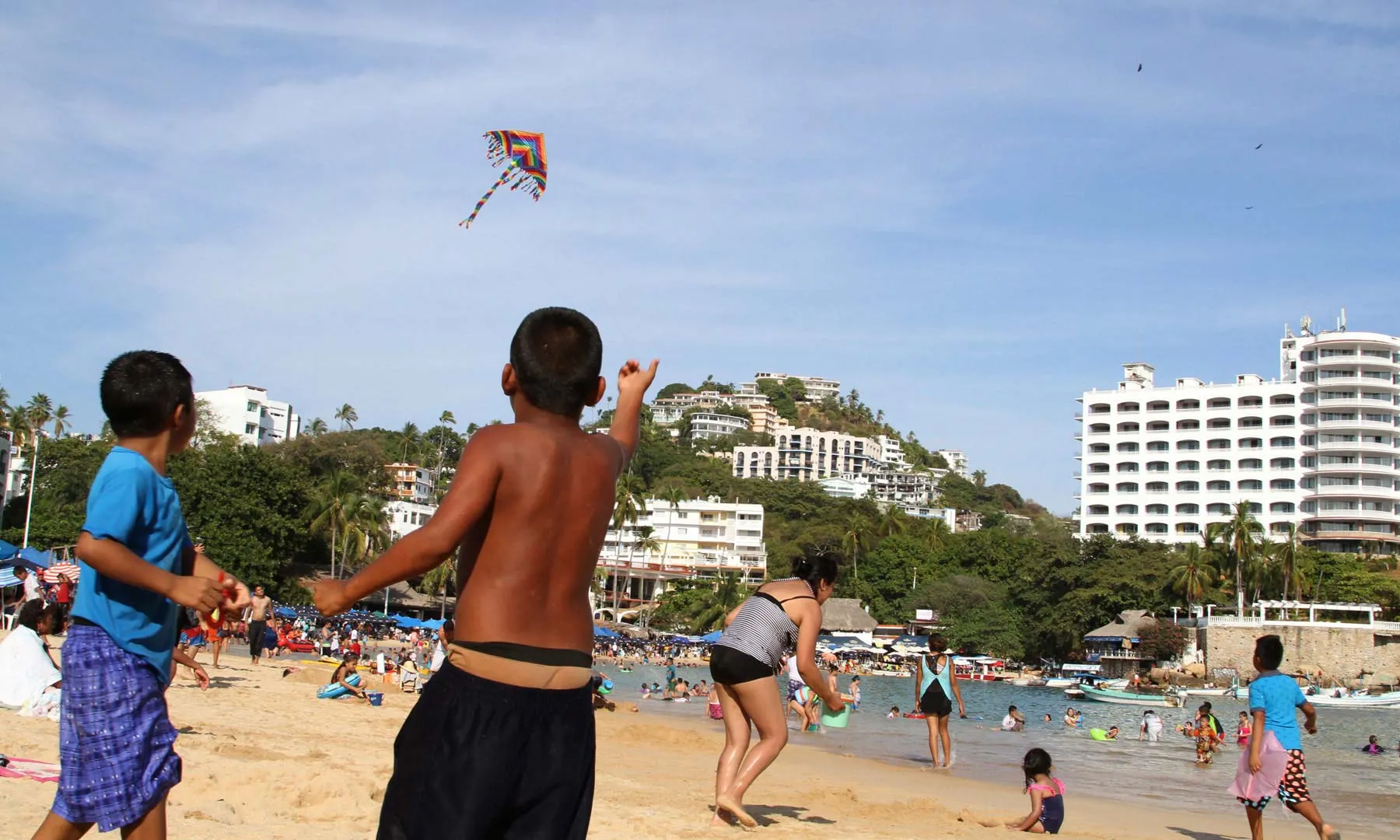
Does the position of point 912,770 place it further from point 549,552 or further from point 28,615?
point 549,552

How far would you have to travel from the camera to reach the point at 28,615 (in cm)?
891

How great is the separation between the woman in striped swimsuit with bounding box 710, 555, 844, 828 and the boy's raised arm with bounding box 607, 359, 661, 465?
3.06 metres

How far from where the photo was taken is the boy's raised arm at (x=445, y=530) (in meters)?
2.77

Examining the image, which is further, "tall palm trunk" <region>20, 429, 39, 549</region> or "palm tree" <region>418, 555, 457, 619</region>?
"palm tree" <region>418, 555, 457, 619</region>

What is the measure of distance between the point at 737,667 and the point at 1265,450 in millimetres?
108936

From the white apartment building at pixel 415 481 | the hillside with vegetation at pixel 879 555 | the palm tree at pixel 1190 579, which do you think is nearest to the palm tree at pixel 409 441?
the white apartment building at pixel 415 481

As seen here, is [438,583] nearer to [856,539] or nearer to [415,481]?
[856,539]

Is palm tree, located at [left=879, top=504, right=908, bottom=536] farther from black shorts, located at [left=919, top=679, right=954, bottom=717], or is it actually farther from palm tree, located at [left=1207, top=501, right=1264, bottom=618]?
black shorts, located at [left=919, top=679, right=954, bottom=717]

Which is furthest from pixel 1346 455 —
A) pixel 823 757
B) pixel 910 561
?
pixel 823 757

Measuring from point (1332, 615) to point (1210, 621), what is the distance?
13710 millimetres

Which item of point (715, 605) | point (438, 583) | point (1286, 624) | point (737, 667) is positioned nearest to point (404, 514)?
point (438, 583)

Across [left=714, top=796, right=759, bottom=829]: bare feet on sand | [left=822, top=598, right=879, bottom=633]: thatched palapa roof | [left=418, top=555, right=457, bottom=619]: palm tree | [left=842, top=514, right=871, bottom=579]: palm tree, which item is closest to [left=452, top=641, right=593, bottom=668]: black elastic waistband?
[left=714, top=796, right=759, bottom=829]: bare feet on sand

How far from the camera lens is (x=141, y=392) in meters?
3.50

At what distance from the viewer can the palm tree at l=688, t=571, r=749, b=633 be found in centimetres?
8525
